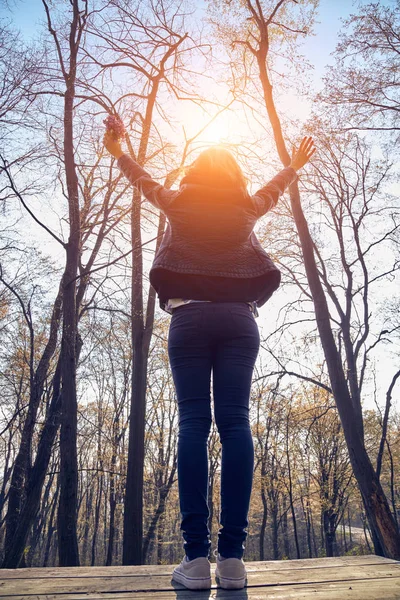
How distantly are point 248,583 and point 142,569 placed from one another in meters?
0.59

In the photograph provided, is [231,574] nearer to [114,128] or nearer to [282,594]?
[282,594]

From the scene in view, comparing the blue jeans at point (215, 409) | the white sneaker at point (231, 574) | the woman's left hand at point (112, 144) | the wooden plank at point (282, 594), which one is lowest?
the wooden plank at point (282, 594)

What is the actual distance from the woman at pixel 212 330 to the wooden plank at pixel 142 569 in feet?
1.02

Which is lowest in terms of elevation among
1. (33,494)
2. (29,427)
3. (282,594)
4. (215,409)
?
(282,594)

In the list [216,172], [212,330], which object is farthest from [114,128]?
[212,330]

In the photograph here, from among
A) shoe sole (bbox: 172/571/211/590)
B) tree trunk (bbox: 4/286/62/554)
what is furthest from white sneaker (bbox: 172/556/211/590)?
tree trunk (bbox: 4/286/62/554)

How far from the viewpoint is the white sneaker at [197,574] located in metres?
1.64

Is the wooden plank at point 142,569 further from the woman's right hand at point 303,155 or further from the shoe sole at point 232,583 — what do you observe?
the woman's right hand at point 303,155

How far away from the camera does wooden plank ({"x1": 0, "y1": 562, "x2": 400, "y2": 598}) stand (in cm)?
164

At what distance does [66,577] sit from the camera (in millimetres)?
1862

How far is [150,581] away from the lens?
179 centimetres

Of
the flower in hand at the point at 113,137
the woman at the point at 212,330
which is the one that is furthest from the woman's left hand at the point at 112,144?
the woman at the point at 212,330

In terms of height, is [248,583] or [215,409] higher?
[215,409]

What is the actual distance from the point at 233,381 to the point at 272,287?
1.67 feet
